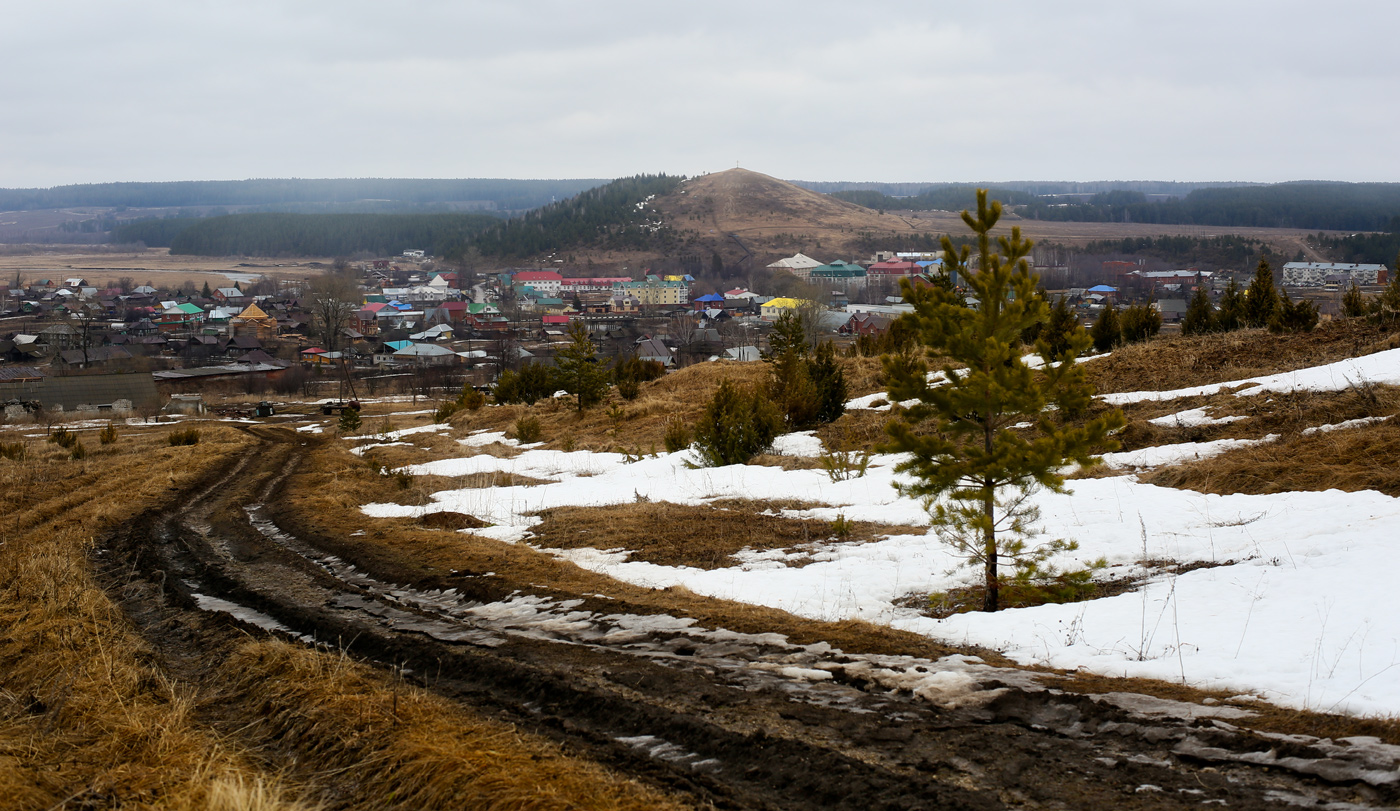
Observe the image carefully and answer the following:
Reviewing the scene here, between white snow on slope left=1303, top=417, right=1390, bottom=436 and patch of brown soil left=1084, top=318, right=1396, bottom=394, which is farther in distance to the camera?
patch of brown soil left=1084, top=318, right=1396, bottom=394

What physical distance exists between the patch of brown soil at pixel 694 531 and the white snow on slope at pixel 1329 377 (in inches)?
284

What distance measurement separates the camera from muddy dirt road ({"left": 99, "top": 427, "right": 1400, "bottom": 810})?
3893 mm

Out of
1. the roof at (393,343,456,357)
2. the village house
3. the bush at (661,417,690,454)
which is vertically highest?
the village house

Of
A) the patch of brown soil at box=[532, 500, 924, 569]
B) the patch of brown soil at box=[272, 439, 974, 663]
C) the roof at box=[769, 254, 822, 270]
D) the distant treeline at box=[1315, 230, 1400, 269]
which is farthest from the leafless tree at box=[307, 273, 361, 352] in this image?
the distant treeline at box=[1315, 230, 1400, 269]

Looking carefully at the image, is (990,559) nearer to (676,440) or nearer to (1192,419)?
(1192,419)

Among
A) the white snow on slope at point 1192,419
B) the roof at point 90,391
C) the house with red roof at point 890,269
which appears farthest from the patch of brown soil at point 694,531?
the house with red roof at point 890,269

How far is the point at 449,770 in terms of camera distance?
4.35 metres

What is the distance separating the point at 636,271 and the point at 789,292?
62970 mm

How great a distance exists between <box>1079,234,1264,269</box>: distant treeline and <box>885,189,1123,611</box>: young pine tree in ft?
434

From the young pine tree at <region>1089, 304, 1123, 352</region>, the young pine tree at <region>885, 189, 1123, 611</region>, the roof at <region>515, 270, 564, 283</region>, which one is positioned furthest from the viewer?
the roof at <region>515, 270, 564, 283</region>

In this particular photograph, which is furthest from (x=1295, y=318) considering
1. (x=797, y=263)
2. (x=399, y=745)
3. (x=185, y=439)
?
(x=797, y=263)

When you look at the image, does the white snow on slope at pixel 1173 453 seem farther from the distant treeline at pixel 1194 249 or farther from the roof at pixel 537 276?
the roof at pixel 537 276

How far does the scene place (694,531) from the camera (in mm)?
10758

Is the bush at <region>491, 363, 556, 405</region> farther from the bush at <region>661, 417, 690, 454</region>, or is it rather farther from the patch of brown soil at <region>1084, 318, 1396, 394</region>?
the patch of brown soil at <region>1084, 318, 1396, 394</region>
